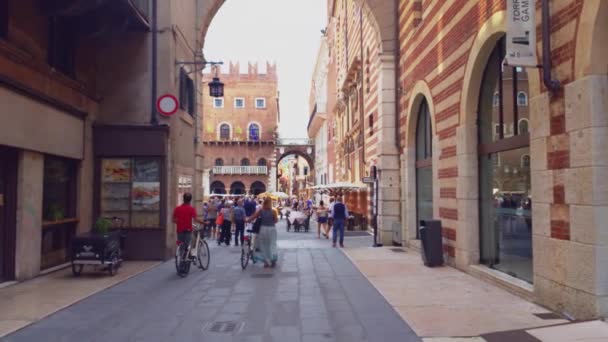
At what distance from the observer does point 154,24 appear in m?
13.7

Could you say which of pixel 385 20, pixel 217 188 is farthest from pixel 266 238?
pixel 217 188

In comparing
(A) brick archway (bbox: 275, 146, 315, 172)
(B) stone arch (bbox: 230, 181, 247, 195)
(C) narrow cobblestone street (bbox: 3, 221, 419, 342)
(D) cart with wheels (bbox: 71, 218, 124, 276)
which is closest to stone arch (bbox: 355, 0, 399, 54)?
(C) narrow cobblestone street (bbox: 3, 221, 419, 342)

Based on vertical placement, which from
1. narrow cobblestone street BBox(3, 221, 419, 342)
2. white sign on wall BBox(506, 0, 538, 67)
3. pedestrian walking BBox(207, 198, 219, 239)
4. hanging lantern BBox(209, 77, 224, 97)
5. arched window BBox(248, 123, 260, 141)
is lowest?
narrow cobblestone street BBox(3, 221, 419, 342)

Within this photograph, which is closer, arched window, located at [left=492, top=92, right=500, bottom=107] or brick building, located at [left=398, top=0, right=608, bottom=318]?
brick building, located at [left=398, top=0, right=608, bottom=318]

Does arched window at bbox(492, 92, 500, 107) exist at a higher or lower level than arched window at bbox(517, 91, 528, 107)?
higher

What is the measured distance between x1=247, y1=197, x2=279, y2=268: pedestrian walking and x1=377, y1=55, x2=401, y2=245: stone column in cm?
579

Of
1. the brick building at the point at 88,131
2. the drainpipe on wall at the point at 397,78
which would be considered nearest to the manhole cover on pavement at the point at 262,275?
the brick building at the point at 88,131

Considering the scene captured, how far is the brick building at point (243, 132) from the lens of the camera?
69375 millimetres

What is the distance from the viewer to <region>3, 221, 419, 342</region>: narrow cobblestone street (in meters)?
6.11

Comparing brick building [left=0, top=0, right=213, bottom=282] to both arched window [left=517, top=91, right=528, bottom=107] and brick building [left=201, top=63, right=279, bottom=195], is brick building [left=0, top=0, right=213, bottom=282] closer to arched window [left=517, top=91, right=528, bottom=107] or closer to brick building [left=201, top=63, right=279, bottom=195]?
arched window [left=517, top=91, right=528, bottom=107]

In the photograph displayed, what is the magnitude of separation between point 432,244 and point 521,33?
5.64 metres

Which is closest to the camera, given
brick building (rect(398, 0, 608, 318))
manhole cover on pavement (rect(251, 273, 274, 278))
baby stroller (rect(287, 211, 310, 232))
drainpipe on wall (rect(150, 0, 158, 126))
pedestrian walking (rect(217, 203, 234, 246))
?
brick building (rect(398, 0, 608, 318))

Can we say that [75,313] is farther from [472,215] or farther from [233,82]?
[233,82]

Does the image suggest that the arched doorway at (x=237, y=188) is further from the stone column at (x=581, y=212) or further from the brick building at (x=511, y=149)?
the stone column at (x=581, y=212)
